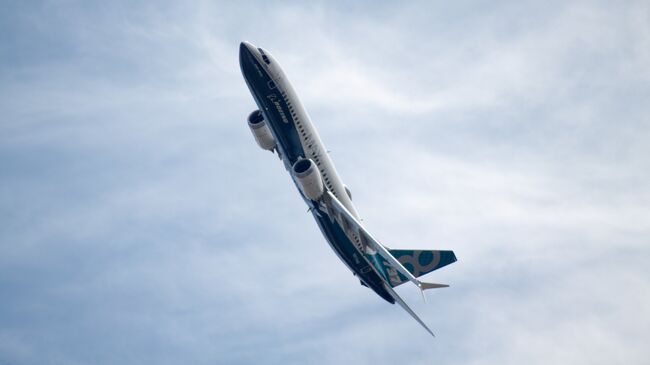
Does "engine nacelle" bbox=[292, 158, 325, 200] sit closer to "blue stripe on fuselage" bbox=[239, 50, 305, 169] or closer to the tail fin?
"blue stripe on fuselage" bbox=[239, 50, 305, 169]

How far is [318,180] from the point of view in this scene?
6850 cm

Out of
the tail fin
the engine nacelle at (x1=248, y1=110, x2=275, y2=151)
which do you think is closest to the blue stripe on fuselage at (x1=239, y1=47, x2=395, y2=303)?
the tail fin

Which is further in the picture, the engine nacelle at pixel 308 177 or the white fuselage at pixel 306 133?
the white fuselage at pixel 306 133

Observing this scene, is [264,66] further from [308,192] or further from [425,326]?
[425,326]

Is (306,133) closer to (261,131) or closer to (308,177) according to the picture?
(308,177)

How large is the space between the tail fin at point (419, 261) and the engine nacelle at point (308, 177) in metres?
11.4

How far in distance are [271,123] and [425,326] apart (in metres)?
24.0

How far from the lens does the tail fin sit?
237 feet

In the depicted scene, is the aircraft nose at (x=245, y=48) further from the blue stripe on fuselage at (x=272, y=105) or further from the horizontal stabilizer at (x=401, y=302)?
the horizontal stabilizer at (x=401, y=302)

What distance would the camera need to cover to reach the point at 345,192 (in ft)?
241

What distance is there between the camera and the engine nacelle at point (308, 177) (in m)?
67.8

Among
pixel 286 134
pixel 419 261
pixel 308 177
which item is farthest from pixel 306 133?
pixel 419 261

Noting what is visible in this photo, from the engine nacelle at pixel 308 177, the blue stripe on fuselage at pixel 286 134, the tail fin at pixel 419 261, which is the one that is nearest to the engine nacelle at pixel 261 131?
the blue stripe on fuselage at pixel 286 134

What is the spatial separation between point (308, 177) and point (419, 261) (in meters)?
15.2
